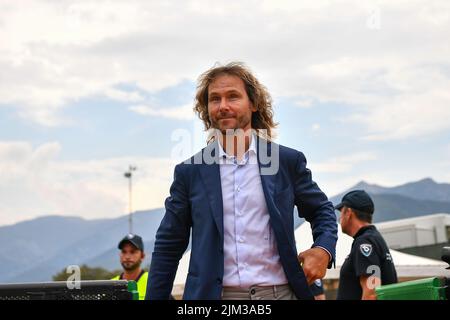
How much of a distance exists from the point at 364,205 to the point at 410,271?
4.70m

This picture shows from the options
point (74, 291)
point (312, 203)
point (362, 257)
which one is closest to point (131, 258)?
point (362, 257)

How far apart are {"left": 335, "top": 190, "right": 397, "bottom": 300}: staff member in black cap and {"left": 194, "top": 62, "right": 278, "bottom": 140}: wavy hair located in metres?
2.11

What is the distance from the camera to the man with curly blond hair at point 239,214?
10.3ft

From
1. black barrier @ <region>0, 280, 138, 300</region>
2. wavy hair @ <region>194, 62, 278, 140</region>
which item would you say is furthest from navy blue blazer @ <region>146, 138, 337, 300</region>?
black barrier @ <region>0, 280, 138, 300</region>

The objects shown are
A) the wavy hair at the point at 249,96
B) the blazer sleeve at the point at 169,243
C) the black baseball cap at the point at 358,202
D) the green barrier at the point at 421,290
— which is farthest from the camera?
the black baseball cap at the point at 358,202

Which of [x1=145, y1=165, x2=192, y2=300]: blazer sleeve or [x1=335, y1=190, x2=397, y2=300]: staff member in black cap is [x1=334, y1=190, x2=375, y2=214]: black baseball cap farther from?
[x1=145, y1=165, x2=192, y2=300]: blazer sleeve

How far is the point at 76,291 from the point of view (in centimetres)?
281

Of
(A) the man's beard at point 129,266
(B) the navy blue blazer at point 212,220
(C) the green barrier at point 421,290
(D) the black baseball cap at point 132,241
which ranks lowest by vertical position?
(C) the green barrier at point 421,290

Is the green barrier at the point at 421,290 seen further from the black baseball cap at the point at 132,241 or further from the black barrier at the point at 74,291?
the black baseball cap at the point at 132,241

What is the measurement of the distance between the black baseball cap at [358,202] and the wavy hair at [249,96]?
2.48 metres

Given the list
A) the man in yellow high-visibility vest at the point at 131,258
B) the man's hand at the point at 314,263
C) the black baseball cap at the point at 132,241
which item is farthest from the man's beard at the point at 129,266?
the man's hand at the point at 314,263

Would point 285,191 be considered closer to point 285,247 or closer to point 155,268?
point 285,247

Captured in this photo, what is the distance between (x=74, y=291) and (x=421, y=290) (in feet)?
4.73
